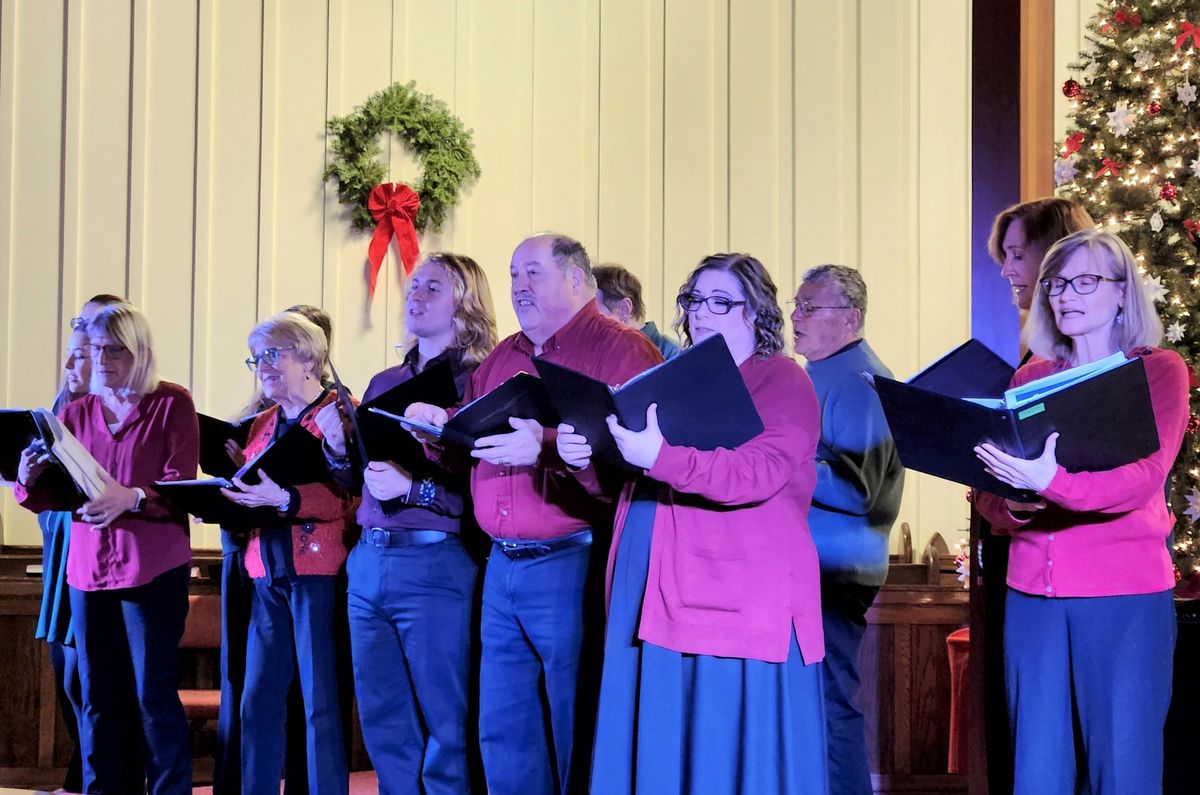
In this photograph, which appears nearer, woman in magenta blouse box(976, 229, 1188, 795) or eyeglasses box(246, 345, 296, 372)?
woman in magenta blouse box(976, 229, 1188, 795)

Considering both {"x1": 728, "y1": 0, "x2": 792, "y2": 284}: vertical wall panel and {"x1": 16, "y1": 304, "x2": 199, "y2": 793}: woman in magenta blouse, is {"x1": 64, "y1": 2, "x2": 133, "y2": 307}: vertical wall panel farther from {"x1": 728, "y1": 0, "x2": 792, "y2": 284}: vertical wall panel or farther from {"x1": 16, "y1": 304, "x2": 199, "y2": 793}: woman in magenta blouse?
{"x1": 728, "y1": 0, "x2": 792, "y2": 284}: vertical wall panel

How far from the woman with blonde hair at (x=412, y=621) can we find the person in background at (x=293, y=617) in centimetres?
20

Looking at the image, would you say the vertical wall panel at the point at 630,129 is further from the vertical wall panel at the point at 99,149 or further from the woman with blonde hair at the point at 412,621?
the woman with blonde hair at the point at 412,621

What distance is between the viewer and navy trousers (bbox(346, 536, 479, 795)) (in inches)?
126

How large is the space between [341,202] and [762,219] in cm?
198

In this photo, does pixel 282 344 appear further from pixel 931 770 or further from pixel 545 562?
pixel 931 770

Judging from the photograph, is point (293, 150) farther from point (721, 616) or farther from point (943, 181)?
point (721, 616)

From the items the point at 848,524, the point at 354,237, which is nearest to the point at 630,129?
the point at 354,237

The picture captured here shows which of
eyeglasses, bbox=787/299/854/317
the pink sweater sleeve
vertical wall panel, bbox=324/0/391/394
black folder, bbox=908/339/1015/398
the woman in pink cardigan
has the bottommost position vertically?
the woman in pink cardigan

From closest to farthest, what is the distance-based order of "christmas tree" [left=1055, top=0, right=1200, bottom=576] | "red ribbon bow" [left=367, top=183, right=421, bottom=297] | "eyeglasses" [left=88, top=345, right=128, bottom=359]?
1. "eyeglasses" [left=88, top=345, right=128, bottom=359]
2. "christmas tree" [left=1055, top=0, right=1200, bottom=576]
3. "red ribbon bow" [left=367, top=183, right=421, bottom=297]

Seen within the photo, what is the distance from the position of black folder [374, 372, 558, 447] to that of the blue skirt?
1.52ft

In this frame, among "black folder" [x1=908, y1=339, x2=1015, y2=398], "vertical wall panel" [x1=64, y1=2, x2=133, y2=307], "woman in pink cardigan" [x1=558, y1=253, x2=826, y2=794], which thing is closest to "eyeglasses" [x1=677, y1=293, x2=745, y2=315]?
"woman in pink cardigan" [x1=558, y1=253, x2=826, y2=794]

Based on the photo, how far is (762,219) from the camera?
5.80 m

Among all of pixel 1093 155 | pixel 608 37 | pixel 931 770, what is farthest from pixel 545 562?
pixel 608 37
